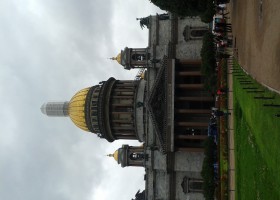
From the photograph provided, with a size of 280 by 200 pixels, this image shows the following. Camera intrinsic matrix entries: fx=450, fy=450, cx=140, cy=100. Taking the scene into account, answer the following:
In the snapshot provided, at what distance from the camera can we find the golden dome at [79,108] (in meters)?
73.1

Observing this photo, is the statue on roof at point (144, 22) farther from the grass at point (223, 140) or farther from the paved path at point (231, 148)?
the paved path at point (231, 148)

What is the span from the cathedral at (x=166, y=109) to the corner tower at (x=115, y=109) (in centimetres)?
15

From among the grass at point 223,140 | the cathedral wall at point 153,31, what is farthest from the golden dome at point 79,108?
the grass at point 223,140

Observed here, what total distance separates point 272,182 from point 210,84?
28608mm

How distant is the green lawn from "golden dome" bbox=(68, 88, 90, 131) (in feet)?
129

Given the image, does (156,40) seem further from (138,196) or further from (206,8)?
(138,196)

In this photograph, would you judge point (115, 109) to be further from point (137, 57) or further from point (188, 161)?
point (188, 161)

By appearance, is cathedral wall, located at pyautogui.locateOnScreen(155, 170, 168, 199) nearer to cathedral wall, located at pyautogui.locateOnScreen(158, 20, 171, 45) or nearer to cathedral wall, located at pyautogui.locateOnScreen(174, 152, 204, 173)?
cathedral wall, located at pyautogui.locateOnScreen(174, 152, 204, 173)

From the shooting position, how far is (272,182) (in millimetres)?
22141

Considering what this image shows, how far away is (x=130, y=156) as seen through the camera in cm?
6581

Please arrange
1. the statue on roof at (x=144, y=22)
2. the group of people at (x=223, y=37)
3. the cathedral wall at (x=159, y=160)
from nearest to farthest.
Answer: the group of people at (x=223, y=37) < the cathedral wall at (x=159, y=160) < the statue on roof at (x=144, y=22)

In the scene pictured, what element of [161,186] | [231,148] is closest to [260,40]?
[231,148]

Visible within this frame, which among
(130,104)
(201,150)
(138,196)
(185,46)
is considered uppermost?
(185,46)

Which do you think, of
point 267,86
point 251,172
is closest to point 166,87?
point 251,172
